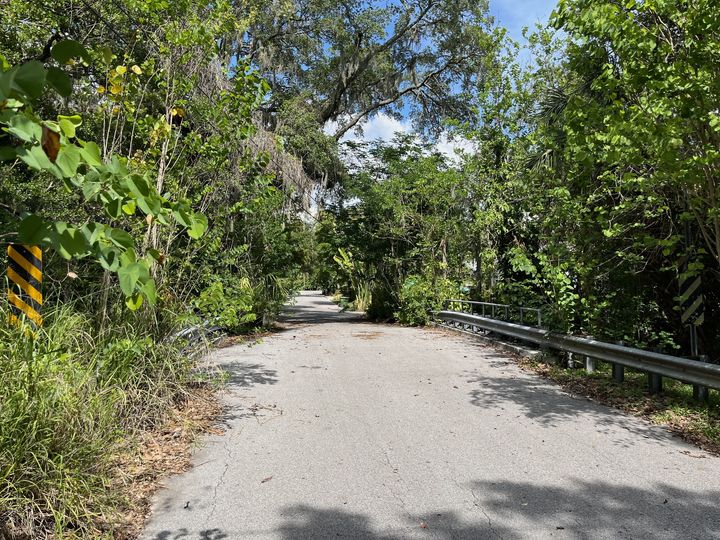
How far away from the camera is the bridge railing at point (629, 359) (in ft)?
21.1

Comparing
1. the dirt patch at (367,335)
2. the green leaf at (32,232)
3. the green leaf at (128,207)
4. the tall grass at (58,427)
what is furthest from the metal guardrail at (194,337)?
the dirt patch at (367,335)

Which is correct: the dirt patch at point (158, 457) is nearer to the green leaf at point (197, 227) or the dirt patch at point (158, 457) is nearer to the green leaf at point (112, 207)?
Result: the green leaf at point (197, 227)

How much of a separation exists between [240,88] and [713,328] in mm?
9565

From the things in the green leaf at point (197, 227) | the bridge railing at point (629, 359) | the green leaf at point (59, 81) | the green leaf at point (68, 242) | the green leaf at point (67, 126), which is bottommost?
the bridge railing at point (629, 359)

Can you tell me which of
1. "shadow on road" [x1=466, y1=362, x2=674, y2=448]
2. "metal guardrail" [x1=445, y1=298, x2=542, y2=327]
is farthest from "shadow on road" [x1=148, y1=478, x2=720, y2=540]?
"metal guardrail" [x1=445, y1=298, x2=542, y2=327]

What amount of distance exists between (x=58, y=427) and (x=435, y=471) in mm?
3059

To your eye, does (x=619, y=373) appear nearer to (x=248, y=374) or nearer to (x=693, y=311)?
(x=693, y=311)

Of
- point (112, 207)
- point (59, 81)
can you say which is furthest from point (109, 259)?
point (59, 81)

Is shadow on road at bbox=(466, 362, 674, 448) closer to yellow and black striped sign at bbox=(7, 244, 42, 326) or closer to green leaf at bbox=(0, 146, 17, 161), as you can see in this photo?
yellow and black striped sign at bbox=(7, 244, 42, 326)

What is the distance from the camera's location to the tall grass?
3.38m

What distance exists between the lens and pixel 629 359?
786cm

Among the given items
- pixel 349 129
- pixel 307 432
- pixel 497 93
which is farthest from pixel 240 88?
pixel 349 129

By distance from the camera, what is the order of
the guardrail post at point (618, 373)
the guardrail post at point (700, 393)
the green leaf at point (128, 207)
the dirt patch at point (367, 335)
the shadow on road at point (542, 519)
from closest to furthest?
1. the green leaf at point (128, 207)
2. the shadow on road at point (542, 519)
3. the guardrail post at point (700, 393)
4. the guardrail post at point (618, 373)
5. the dirt patch at point (367, 335)

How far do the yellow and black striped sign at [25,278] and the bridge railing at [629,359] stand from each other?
704 centimetres
